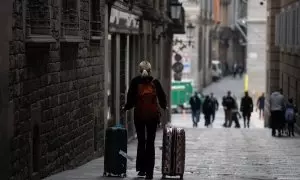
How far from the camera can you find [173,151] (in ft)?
43.4

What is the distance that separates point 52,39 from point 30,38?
1.10 metres

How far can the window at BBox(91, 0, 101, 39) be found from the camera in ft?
61.1

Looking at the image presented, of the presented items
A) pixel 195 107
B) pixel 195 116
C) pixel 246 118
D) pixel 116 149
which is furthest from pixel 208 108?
pixel 116 149

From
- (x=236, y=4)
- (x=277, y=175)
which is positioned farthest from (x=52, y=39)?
(x=236, y=4)

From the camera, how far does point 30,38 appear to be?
1158 centimetres

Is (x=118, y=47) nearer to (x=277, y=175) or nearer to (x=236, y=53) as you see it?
(x=277, y=175)

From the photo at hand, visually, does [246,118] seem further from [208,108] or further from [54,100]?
[54,100]

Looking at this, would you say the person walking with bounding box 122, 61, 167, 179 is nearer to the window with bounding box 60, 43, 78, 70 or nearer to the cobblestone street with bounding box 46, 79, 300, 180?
the cobblestone street with bounding box 46, 79, 300, 180

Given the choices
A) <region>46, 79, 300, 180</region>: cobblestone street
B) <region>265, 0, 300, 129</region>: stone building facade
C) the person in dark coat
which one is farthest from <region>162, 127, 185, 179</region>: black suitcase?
the person in dark coat

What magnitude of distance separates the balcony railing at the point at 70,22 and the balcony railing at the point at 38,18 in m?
1.96

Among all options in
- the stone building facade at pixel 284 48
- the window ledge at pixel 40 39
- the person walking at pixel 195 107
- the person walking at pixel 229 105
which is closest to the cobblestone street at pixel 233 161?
the window ledge at pixel 40 39

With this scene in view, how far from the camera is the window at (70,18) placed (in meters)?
15.0

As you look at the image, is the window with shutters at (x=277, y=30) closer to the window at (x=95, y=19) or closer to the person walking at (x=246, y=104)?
the person walking at (x=246, y=104)

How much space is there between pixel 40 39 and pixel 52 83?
167cm
